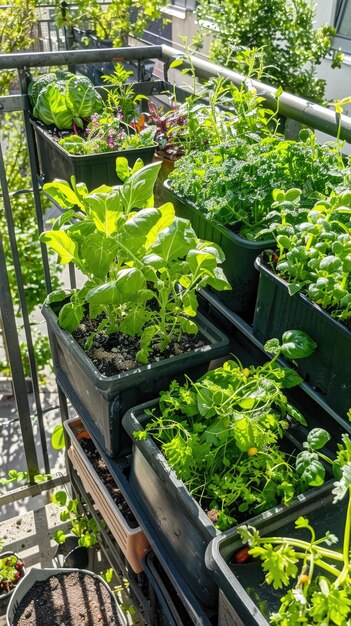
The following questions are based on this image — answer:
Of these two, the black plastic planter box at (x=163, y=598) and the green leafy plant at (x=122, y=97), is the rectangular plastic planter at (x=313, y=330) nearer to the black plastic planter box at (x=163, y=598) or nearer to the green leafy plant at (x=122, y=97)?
the black plastic planter box at (x=163, y=598)

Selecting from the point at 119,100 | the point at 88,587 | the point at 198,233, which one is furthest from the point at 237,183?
the point at 88,587

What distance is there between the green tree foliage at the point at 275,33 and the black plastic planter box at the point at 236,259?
3281 mm

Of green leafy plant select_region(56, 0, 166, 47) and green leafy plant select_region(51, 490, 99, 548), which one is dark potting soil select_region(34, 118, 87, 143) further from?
green leafy plant select_region(56, 0, 166, 47)

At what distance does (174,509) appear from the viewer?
91 cm

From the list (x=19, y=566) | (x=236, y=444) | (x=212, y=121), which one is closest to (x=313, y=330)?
(x=236, y=444)

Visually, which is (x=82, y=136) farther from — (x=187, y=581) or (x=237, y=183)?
(x=187, y=581)

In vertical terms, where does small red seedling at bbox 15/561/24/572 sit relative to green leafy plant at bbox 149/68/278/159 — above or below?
below

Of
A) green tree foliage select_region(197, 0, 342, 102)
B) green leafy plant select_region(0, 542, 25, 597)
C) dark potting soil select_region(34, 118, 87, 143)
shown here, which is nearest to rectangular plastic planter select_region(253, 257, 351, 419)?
dark potting soil select_region(34, 118, 87, 143)

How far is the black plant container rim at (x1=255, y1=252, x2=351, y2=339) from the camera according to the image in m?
0.88

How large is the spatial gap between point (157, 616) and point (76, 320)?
66 cm

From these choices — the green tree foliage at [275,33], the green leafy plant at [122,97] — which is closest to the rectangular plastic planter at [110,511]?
the green leafy plant at [122,97]

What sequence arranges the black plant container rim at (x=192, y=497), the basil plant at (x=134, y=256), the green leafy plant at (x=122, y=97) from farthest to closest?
the green leafy plant at (x=122, y=97)
the basil plant at (x=134, y=256)
the black plant container rim at (x=192, y=497)

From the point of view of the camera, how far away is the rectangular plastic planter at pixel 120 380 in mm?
1047

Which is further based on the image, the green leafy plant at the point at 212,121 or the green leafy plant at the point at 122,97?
the green leafy plant at the point at 122,97
